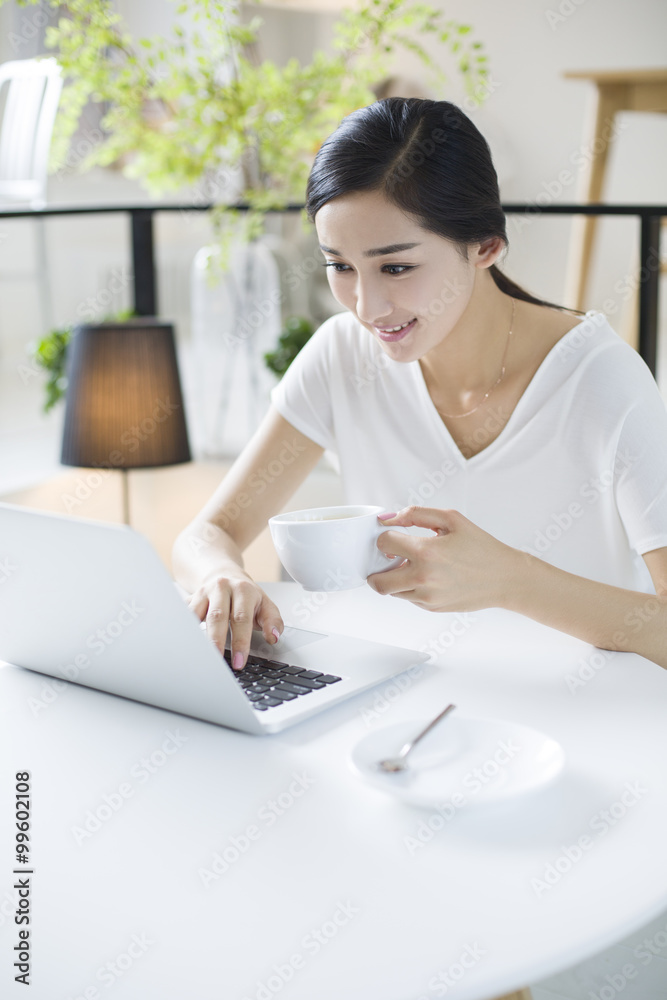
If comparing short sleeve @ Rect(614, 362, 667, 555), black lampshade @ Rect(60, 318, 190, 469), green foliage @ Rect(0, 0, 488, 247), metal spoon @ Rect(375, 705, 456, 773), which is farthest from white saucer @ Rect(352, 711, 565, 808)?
green foliage @ Rect(0, 0, 488, 247)

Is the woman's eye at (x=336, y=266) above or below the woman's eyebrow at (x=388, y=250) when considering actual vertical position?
below

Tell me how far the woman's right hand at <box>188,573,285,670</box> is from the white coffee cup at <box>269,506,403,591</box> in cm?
8

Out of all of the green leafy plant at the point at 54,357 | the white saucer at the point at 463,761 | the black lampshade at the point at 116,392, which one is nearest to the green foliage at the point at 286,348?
the green leafy plant at the point at 54,357

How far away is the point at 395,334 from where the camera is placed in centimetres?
125

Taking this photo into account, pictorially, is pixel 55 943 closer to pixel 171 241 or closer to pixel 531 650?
pixel 531 650

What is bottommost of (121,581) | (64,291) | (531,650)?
(64,291)

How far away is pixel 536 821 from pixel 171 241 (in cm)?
510

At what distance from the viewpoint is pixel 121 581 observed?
72 cm

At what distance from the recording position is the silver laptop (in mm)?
711

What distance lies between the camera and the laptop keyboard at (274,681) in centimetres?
84

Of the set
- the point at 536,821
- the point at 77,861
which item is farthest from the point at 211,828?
the point at 536,821

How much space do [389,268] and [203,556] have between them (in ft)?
1.38

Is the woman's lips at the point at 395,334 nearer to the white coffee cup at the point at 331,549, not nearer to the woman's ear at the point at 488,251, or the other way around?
the woman's ear at the point at 488,251

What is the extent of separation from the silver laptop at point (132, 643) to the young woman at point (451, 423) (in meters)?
0.07
